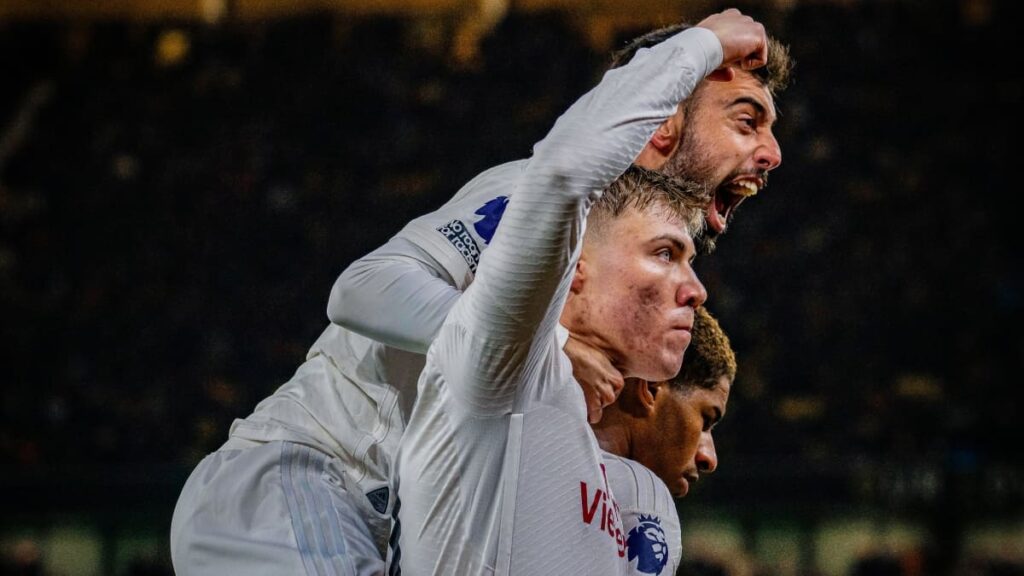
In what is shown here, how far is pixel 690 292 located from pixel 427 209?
12.0 meters

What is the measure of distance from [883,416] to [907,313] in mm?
1560

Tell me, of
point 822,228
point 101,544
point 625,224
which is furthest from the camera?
point 822,228

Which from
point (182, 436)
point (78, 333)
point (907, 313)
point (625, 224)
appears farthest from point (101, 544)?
point (625, 224)

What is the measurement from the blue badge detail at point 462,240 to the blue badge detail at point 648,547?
1.77ft

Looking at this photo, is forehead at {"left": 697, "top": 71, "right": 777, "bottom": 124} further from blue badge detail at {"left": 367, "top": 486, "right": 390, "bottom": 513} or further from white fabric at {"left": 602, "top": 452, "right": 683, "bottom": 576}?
blue badge detail at {"left": 367, "top": 486, "right": 390, "bottom": 513}

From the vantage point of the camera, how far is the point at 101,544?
9.87 meters

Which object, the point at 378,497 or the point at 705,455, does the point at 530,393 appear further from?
the point at 705,455

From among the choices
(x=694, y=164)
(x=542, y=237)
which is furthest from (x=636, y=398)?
(x=542, y=237)

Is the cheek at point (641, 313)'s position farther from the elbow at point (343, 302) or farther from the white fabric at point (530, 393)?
the elbow at point (343, 302)

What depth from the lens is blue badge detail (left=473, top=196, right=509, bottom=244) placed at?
8.40ft

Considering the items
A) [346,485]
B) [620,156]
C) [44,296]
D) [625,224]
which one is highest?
[620,156]

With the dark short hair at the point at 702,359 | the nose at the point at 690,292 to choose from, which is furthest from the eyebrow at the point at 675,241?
the dark short hair at the point at 702,359

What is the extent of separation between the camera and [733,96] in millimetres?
2852

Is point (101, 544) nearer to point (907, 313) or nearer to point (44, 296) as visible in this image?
point (44, 296)
